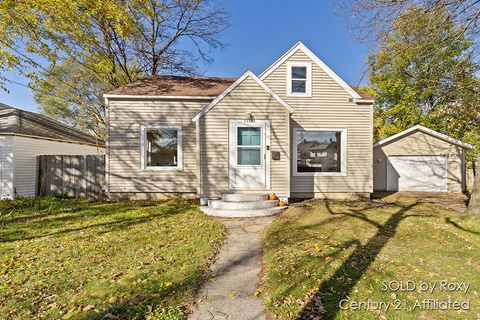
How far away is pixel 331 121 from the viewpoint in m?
10.2

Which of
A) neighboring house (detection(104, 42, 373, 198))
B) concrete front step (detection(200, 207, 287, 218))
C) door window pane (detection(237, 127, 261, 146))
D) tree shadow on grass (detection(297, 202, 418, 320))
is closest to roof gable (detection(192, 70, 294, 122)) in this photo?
door window pane (detection(237, 127, 261, 146))

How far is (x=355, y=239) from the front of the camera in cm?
501

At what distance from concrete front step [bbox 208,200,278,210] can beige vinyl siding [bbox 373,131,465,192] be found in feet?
25.4

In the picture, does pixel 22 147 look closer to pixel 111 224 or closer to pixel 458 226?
pixel 111 224

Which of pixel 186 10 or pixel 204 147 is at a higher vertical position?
pixel 186 10

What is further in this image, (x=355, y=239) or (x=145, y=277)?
(x=355, y=239)

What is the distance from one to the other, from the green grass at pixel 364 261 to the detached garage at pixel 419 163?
651cm

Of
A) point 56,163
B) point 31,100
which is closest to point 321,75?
point 56,163

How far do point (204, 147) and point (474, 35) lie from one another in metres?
8.21

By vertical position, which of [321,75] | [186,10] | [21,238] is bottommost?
[21,238]

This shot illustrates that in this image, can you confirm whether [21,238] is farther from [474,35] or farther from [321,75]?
[474,35]

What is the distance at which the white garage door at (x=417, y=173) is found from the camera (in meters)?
12.8

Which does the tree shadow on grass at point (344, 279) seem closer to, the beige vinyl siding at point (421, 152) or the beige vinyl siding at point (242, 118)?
the beige vinyl siding at point (242, 118)

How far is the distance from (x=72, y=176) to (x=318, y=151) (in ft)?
33.7
